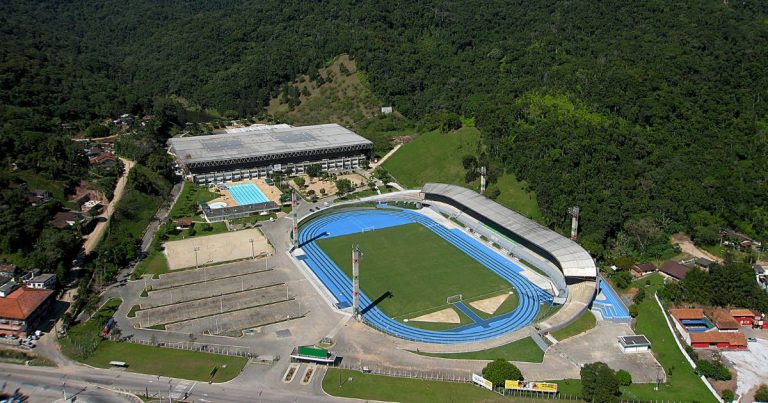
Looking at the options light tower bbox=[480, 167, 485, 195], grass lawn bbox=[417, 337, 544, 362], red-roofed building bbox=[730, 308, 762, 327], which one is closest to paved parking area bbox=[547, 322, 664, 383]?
grass lawn bbox=[417, 337, 544, 362]

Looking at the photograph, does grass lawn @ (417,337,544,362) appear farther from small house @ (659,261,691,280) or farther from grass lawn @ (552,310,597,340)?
small house @ (659,261,691,280)

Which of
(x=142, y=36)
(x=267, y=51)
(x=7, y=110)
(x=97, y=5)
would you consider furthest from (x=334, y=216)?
(x=97, y=5)

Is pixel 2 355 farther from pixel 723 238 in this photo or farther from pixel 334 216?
pixel 723 238

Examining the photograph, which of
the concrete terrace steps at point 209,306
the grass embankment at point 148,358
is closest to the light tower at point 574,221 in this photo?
the concrete terrace steps at point 209,306

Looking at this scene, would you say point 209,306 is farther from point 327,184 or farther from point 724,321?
point 724,321

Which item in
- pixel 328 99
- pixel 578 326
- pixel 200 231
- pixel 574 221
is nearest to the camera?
pixel 578 326

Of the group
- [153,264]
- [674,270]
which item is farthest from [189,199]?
[674,270]

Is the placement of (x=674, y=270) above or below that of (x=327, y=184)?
above
